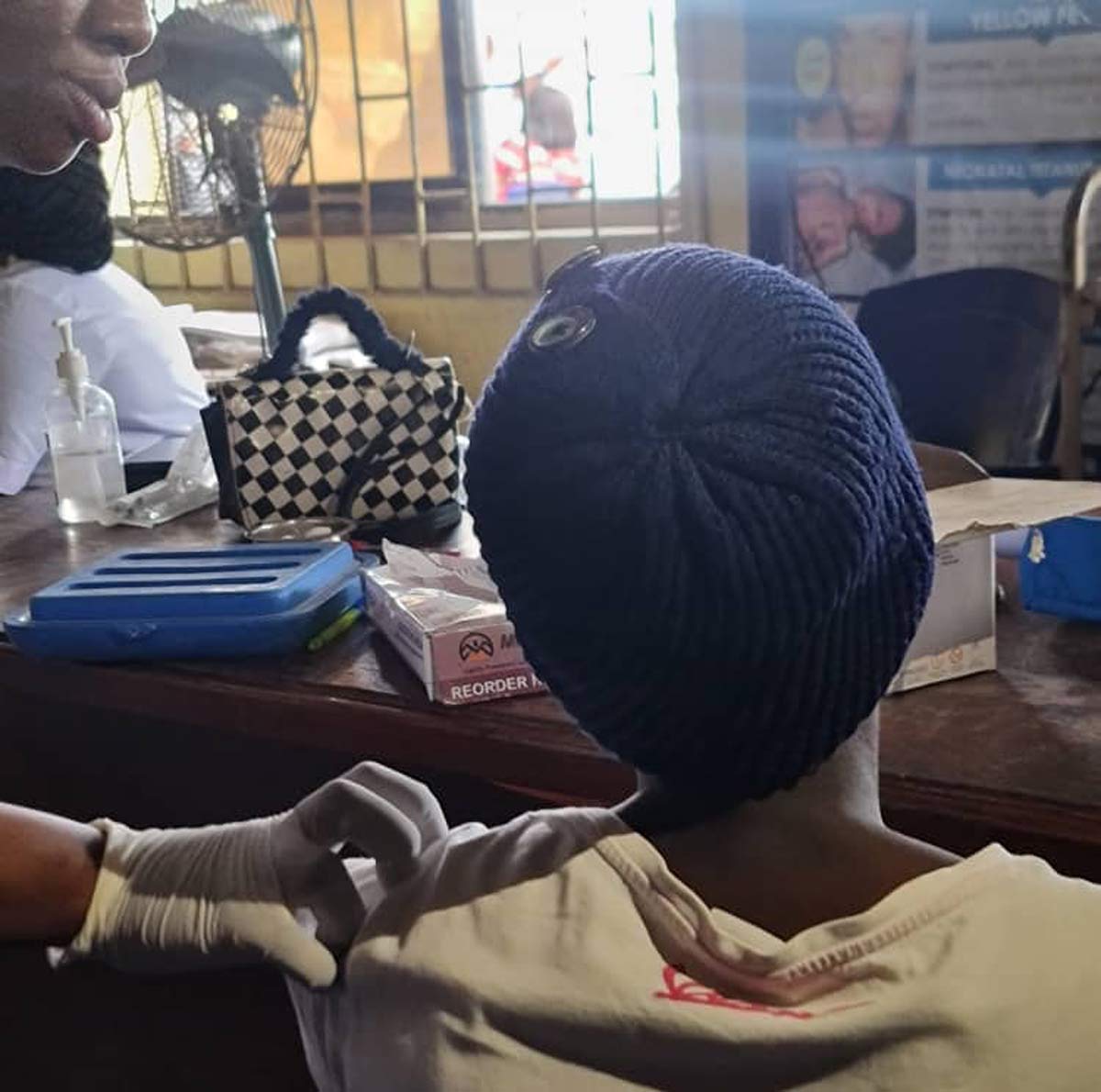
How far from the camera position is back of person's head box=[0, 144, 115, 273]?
2127 millimetres

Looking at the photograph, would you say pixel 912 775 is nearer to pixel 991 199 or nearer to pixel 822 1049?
pixel 822 1049

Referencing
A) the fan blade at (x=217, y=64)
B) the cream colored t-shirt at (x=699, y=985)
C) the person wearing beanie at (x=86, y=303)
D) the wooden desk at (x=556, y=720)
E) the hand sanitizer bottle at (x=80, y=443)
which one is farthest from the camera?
the fan blade at (x=217, y=64)

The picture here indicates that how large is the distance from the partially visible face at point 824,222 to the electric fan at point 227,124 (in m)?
1.13

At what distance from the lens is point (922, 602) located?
2.16 ft

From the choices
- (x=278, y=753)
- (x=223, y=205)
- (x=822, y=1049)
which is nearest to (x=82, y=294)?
(x=223, y=205)

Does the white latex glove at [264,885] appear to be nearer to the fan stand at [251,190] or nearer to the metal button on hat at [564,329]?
the metal button on hat at [564,329]

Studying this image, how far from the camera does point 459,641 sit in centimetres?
107

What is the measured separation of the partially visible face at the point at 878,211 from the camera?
119 inches

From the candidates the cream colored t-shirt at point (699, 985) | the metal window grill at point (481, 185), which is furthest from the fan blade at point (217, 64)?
the cream colored t-shirt at point (699, 985)

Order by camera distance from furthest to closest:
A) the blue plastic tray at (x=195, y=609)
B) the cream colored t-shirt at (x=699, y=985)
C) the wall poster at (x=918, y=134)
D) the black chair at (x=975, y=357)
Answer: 1. the wall poster at (x=918, y=134)
2. the black chair at (x=975, y=357)
3. the blue plastic tray at (x=195, y=609)
4. the cream colored t-shirt at (x=699, y=985)

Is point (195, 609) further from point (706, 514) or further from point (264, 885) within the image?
point (706, 514)

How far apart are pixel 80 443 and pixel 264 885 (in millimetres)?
1082

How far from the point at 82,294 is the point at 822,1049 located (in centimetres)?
183

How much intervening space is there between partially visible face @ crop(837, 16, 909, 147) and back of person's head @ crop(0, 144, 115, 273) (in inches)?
60.5
